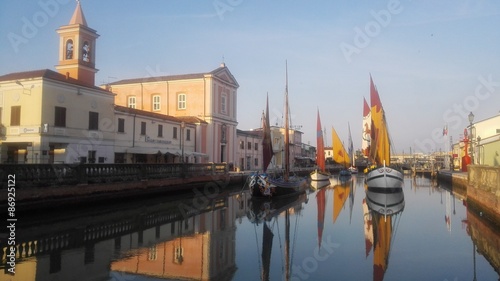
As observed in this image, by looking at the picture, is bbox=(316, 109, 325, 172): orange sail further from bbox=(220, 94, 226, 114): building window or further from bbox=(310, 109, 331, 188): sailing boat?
bbox=(220, 94, 226, 114): building window

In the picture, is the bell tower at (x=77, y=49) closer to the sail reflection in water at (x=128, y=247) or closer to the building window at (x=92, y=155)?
the building window at (x=92, y=155)

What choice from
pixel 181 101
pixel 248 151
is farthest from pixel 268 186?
pixel 248 151

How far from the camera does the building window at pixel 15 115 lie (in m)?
29.0

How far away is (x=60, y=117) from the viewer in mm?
29875

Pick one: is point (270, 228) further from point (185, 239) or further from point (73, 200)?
point (73, 200)

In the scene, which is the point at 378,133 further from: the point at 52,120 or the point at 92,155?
the point at 52,120

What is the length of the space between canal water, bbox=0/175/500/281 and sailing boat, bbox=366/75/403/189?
470 inches

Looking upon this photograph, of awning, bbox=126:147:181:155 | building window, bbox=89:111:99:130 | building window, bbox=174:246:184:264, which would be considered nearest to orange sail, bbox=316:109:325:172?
awning, bbox=126:147:181:155

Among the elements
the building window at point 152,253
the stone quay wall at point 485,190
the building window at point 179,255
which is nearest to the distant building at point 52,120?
the building window at point 152,253

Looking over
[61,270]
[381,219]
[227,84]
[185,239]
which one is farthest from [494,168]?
[227,84]

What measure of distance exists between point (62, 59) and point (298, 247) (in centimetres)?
3225

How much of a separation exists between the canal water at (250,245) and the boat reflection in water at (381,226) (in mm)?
58

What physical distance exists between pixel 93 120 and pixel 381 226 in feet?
78.7

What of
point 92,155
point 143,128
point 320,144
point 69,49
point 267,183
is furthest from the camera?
point 320,144
